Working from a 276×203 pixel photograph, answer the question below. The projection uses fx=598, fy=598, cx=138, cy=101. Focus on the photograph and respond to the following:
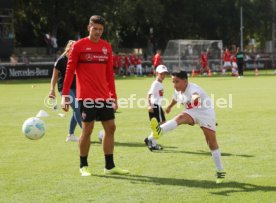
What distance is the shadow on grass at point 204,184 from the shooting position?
Answer: 7539mm

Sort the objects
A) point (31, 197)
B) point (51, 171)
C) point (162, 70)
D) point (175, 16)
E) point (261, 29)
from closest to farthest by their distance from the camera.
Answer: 1. point (31, 197)
2. point (51, 171)
3. point (162, 70)
4. point (175, 16)
5. point (261, 29)

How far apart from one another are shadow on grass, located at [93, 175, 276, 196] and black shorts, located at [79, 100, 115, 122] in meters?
0.86

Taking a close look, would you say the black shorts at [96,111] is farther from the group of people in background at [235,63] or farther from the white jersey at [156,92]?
the group of people in background at [235,63]

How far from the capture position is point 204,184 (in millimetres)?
7930

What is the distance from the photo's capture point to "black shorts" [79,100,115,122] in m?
8.37

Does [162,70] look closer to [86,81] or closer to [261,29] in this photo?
[86,81]

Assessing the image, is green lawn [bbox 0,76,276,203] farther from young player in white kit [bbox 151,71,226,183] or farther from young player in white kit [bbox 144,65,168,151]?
young player in white kit [bbox 144,65,168,151]

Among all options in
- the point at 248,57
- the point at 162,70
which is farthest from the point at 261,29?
the point at 162,70

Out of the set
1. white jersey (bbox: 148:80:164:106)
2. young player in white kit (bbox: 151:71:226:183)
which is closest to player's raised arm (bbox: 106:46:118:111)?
young player in white kit (bbox: 151:71:226:183)

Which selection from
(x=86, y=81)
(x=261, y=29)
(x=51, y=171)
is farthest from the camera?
(x=261, y=29)

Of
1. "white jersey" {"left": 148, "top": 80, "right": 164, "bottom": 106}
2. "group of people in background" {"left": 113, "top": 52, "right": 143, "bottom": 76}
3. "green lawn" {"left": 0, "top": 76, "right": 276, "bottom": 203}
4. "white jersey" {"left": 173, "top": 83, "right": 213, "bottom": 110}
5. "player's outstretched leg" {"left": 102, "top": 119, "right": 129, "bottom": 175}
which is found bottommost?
"group of people in background" {"left": 113, "top": 52, "right": 143, "bottom": 76}

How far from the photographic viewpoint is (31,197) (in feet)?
23.8

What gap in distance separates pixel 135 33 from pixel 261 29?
21.1 metres

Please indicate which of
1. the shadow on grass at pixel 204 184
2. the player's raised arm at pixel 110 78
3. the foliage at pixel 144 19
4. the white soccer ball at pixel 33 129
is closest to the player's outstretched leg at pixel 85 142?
the shadow on grass at pixel 204 184
